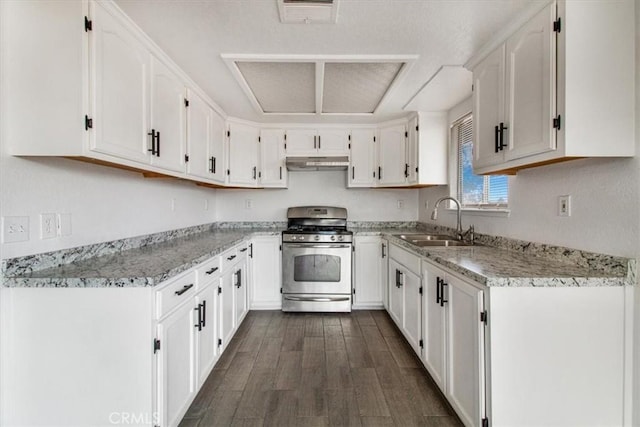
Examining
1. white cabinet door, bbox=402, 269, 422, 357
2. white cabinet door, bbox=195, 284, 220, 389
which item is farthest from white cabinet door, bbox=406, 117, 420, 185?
white cabinet door, bbox=195, 284, 220, 389

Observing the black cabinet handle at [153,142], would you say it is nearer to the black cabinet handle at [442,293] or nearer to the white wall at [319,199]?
the black cabinet handle at [442,293]

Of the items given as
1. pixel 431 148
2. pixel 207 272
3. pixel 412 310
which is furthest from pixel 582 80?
pixel 207 272

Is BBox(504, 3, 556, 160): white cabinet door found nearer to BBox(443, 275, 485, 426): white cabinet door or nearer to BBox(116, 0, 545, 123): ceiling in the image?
BBox(116, 0, 545, 123): ceiling

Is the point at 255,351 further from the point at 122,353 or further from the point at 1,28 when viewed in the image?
the point at 1,28

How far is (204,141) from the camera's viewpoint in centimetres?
281

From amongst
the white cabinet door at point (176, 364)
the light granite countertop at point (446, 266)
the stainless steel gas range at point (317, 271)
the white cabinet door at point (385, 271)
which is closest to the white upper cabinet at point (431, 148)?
the white cabinet door at point (385, 271)

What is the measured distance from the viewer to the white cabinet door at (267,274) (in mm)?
3504

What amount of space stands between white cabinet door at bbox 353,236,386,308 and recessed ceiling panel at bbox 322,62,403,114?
4.74 ft

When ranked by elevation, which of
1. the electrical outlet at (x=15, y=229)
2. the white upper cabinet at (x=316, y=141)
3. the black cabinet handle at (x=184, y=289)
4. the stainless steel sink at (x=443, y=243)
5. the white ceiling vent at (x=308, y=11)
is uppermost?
the white ceiling vent at (x=308, y=11)

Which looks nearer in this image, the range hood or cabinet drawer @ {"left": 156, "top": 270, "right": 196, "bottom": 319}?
cabinet drawer @ {"left": 156, "top": 270, "right": 196, "bottom": 319}

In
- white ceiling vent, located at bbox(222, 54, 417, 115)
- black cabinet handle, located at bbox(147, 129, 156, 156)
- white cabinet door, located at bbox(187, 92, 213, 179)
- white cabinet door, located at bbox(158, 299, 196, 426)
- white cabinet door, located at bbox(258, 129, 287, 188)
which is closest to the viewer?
white cabinet door, located at bbox(158, 299, 196, 426)

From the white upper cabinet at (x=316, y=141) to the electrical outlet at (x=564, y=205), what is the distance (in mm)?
2382

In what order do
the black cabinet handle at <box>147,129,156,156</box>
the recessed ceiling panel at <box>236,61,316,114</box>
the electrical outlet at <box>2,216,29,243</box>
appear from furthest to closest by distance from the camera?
the recessed ceiling panel at <box>236,61,316,114</box>, the black cabinet handle at <box>147,129,156,156</box>, the electrical outlet at <box>2,216,29,243</box>

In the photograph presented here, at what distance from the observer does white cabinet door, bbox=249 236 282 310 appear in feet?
11.5
